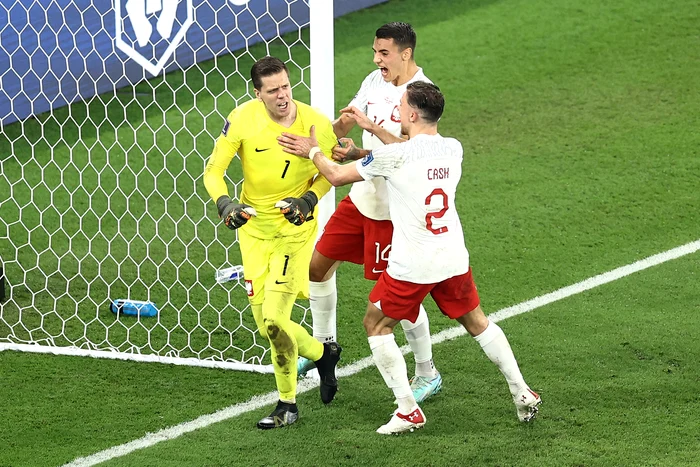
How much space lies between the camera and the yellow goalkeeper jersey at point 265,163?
5.20 meters

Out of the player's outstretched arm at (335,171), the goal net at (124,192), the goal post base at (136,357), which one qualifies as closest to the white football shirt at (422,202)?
the player's outstretched arm at (335,171)

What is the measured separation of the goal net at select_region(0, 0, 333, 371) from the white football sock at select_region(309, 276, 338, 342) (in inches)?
15.1

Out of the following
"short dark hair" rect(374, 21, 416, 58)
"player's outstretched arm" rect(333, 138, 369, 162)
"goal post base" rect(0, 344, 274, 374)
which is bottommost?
"goal post base" rect(0, 344, 274, 374)

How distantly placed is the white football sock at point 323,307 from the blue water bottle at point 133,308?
1225mm

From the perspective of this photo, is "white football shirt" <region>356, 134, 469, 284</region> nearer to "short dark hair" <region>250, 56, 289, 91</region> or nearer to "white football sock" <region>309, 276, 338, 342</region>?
"short dark hair" <region>250, 56, 289, 91</region>

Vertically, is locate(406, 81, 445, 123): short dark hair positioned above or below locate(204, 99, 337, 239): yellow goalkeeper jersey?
above

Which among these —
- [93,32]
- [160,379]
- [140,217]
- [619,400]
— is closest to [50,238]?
[140,217]

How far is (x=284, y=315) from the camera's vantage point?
526 cm

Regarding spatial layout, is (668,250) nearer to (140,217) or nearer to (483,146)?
(483,146)

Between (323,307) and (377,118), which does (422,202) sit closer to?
(377,118)

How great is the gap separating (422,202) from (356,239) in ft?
2.64

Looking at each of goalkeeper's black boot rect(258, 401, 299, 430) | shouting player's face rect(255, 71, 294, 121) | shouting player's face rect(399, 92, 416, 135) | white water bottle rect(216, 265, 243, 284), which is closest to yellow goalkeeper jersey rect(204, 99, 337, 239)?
shouting player's face rect(255, 71, 294, 121)

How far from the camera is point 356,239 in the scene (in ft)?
18.4

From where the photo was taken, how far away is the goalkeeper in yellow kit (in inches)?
205
